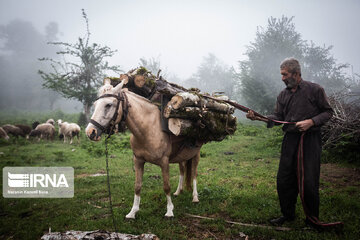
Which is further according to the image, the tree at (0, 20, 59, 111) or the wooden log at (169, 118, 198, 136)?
the tree at (0, 20, 59, 111)

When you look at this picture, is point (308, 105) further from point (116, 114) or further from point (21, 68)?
point (21, 68)

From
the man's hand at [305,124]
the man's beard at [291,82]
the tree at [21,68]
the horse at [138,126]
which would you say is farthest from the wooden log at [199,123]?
the tree at [21,68]

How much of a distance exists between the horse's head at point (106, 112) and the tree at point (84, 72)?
63.8 ft

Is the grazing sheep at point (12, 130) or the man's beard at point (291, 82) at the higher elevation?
the man's beard at point (291, 82)

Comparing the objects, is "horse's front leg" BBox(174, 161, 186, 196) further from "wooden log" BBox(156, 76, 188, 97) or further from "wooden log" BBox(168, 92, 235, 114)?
"wooden log" BBox(156, 76, 188, 97)

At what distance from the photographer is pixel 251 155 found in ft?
36.0

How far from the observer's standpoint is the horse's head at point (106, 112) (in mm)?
3484

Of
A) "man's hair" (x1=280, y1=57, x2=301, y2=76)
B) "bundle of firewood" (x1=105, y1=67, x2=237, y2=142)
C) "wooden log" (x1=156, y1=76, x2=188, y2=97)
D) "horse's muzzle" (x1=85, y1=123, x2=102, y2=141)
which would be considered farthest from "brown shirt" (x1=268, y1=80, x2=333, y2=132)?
"horse's muzzle" (x1=85, y1=123, x2=102, y2=141)

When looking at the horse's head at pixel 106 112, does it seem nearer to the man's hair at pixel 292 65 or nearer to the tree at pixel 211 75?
the man's hair at pixel 292 65

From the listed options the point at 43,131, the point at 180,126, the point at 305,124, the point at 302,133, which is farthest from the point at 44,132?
the point at 305,124

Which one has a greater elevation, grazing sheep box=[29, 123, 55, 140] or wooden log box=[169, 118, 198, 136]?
wooden log box=[169, 118, 198, 136]

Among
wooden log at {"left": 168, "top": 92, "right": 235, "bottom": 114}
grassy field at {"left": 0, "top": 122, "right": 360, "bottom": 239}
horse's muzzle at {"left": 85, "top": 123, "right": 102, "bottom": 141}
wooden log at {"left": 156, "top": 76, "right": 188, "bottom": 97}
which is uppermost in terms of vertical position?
wooden log at {"left": 156, "top": 76, "right": 188, "bottom": 97}

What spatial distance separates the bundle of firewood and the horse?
295 mm

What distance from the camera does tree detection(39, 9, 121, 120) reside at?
21047 millimetres
